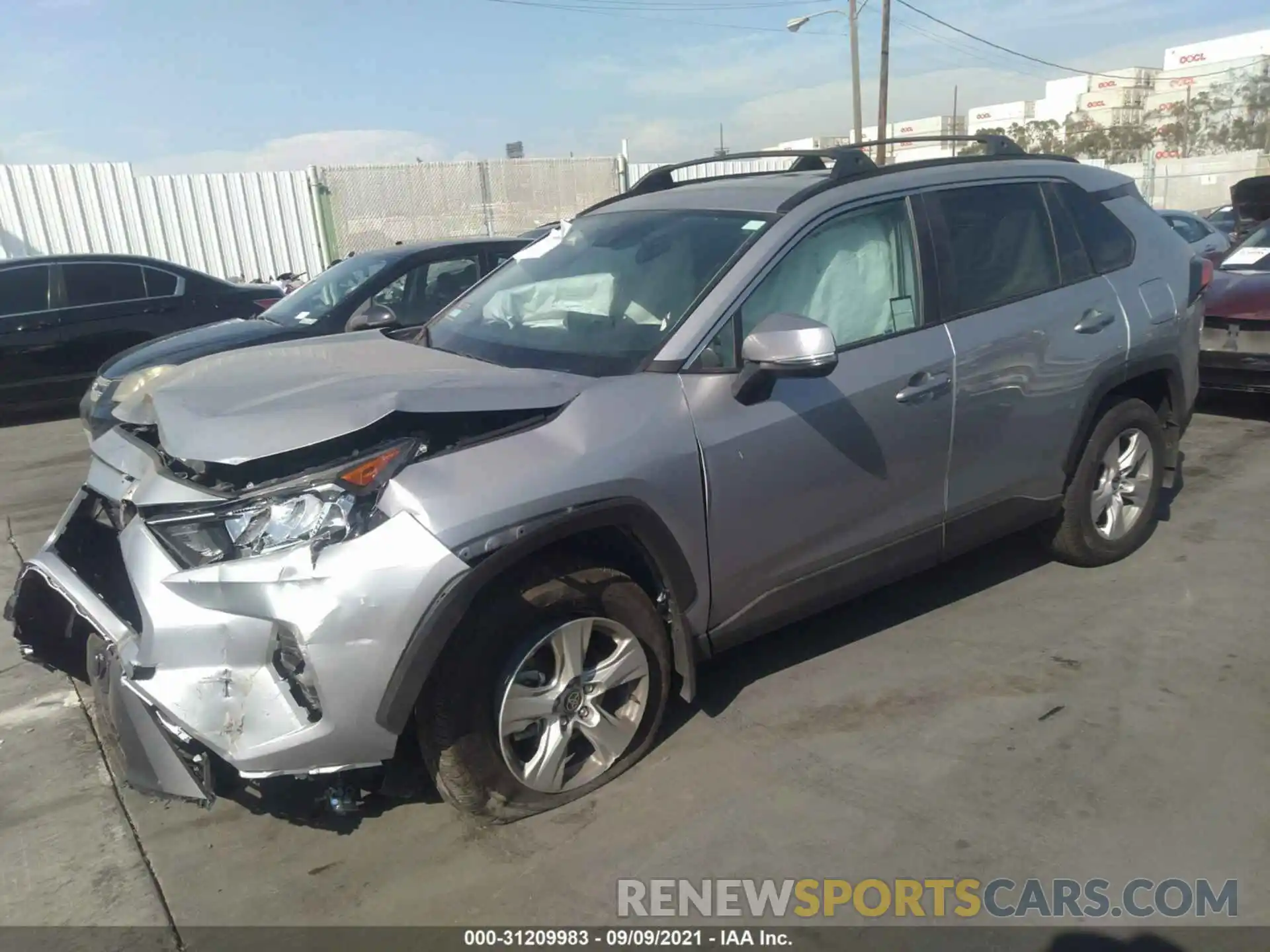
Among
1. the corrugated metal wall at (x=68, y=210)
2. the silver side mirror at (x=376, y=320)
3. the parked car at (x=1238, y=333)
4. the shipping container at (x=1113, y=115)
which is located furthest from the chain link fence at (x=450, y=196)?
the shipping container at (x=1113, y=115)

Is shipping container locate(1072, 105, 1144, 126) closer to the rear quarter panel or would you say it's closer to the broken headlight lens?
the rear quarter panel

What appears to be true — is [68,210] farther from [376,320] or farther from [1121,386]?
[1121,386]

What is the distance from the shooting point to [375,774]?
8.96ft

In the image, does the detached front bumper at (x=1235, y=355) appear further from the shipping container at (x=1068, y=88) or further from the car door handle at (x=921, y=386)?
the shipping container at (x=1068, y=88)

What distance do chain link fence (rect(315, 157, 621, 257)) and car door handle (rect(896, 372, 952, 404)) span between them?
1609 centimetres

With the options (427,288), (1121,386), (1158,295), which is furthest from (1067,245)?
(427,288)

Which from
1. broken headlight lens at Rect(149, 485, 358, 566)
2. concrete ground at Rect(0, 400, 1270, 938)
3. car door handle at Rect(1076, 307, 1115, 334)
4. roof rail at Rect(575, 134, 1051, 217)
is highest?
roof rail at Rect(575, 134, 1051, 217)

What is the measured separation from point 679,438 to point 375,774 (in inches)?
52.6

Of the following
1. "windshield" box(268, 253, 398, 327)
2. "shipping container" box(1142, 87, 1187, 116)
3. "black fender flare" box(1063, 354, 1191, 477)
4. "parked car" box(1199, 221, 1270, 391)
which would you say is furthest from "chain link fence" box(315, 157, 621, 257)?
"shipping container" box(1142, 87, 1187, 116)

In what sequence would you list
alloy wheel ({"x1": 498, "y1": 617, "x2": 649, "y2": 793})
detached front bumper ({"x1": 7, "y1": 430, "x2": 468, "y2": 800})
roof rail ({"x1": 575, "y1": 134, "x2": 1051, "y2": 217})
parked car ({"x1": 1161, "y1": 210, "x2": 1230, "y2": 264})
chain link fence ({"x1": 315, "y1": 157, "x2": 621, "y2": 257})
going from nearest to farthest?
1. detached front bumper ({"x1": 7, "y1": 430, "x2": 468, "y2": 800})
2. alloy wheel ({"x1": 498, "y1": 617, "x2": 649, "y2": 793})
3. roof rail ({"x1": 575, "y1": 134, "x2": 1051, "y2": 217})
4. parked car ({"x1": 1161, "y1": 210, "x2": 1230, "y2": 264})
5. chain link fence ({"x1": 315, "y1": 157, "x2": 621, "y2": 257})

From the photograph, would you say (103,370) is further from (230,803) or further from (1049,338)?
(1049,338)

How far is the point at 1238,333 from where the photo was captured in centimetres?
685

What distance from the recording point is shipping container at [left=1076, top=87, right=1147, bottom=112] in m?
89.9

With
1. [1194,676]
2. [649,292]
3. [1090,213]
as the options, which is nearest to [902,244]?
[649,292]
